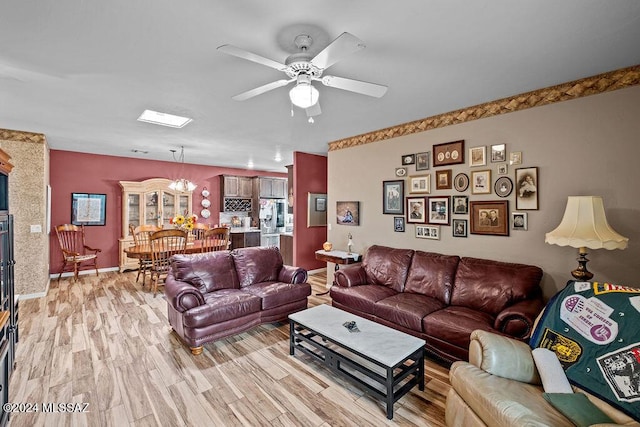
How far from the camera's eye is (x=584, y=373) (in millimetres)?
1675

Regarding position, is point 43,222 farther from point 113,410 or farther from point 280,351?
point 280,351

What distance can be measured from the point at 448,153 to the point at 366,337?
2576 mm

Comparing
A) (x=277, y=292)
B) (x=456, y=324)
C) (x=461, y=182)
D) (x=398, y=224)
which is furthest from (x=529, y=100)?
(x=277, y=292)

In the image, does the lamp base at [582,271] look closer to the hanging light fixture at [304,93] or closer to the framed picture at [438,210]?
the framed picture at [438,210]

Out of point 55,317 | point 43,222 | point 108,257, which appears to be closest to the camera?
point 55,317

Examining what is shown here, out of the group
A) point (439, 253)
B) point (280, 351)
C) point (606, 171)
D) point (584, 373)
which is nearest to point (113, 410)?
point (280, 351)

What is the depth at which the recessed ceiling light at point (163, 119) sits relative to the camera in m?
3.71

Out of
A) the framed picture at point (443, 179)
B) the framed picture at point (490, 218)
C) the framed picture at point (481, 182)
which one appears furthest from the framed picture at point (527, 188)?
the framed picture at point (443, 179)

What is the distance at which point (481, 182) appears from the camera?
349cm

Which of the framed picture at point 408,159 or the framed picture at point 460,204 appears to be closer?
the framed picture at point 460,204

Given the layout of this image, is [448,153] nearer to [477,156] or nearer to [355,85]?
[477,156]

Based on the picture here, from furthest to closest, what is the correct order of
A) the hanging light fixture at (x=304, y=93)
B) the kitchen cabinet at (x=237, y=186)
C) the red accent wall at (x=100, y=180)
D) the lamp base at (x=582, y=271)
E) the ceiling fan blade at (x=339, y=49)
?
the kitchen cabinet at (x=237, y=186) < the red accent wall at (x=100, y=180) < the lamp base at (x=582, y=271) < the hanging light fixture at (x=304, y=93) < the ceiling fan blade at (x=339, y=49)

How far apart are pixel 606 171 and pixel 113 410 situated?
4.56 metres

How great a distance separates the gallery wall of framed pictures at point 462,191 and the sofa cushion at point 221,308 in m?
2.36
